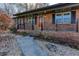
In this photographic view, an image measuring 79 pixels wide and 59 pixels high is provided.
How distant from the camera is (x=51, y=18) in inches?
204

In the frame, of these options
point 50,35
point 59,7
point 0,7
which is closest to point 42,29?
point 50,35

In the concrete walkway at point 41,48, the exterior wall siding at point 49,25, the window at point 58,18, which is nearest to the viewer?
the concrete walkway at point 41,48

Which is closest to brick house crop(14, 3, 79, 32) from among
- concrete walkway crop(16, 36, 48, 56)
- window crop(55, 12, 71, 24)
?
window crop(55, 12, 71, 24)

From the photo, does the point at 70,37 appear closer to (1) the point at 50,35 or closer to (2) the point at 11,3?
(1) the point at 50,35

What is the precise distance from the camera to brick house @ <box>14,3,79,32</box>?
198 inches

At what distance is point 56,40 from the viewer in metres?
4.97

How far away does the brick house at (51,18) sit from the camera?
16.5ft

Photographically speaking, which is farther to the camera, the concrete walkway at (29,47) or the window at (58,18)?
the window at (58,18)

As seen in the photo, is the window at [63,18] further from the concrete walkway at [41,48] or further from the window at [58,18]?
the concrete walkway at [41,48]

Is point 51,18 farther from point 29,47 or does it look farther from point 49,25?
point 29,47

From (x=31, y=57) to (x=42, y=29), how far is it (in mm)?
574

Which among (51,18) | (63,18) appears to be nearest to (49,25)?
(51,18)

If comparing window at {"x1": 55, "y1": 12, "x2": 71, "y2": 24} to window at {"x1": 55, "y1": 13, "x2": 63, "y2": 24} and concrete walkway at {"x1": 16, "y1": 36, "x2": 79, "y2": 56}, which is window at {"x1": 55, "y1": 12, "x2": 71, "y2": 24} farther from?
concrete walkway at {"x1": 16, "y1": 36, "x2": 79, "y2": 56}

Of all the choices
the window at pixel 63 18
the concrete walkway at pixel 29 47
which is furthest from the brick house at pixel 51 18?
the concrete walkway at pixel 29 47
